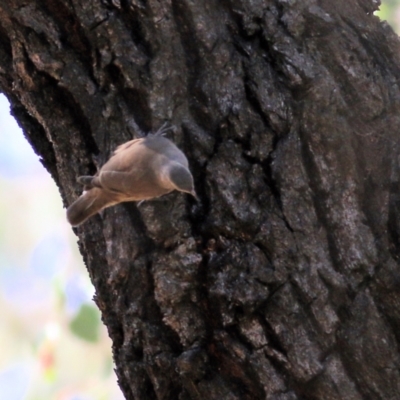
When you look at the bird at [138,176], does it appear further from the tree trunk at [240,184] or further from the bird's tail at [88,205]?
the tree trunk at [240,184]

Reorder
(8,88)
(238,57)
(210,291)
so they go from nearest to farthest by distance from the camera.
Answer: (210,291) → (238,57) → (8,88)

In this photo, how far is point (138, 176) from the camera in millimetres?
1578

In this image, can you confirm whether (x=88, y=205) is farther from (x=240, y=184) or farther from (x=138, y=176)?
(x=240, y=184)

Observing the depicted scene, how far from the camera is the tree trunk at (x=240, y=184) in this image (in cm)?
167

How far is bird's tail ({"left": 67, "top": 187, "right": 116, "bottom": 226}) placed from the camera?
1641mm

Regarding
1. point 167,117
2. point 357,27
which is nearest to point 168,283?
point 167,117

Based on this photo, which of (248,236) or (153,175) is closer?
(153,175)

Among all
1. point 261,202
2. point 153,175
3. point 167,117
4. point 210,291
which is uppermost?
point 167,117

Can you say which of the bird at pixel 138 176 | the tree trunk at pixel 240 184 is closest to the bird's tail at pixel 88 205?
the bird at pixel 138 176

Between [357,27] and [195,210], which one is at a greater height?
[357,27]

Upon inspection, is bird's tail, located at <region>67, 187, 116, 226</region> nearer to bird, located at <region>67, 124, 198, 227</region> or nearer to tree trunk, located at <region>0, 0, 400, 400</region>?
bird, located at <region>67, 124, 198, 227</region>

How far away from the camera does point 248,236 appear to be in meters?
1.69

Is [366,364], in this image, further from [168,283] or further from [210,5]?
[210,5]

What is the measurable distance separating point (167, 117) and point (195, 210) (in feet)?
0.82
